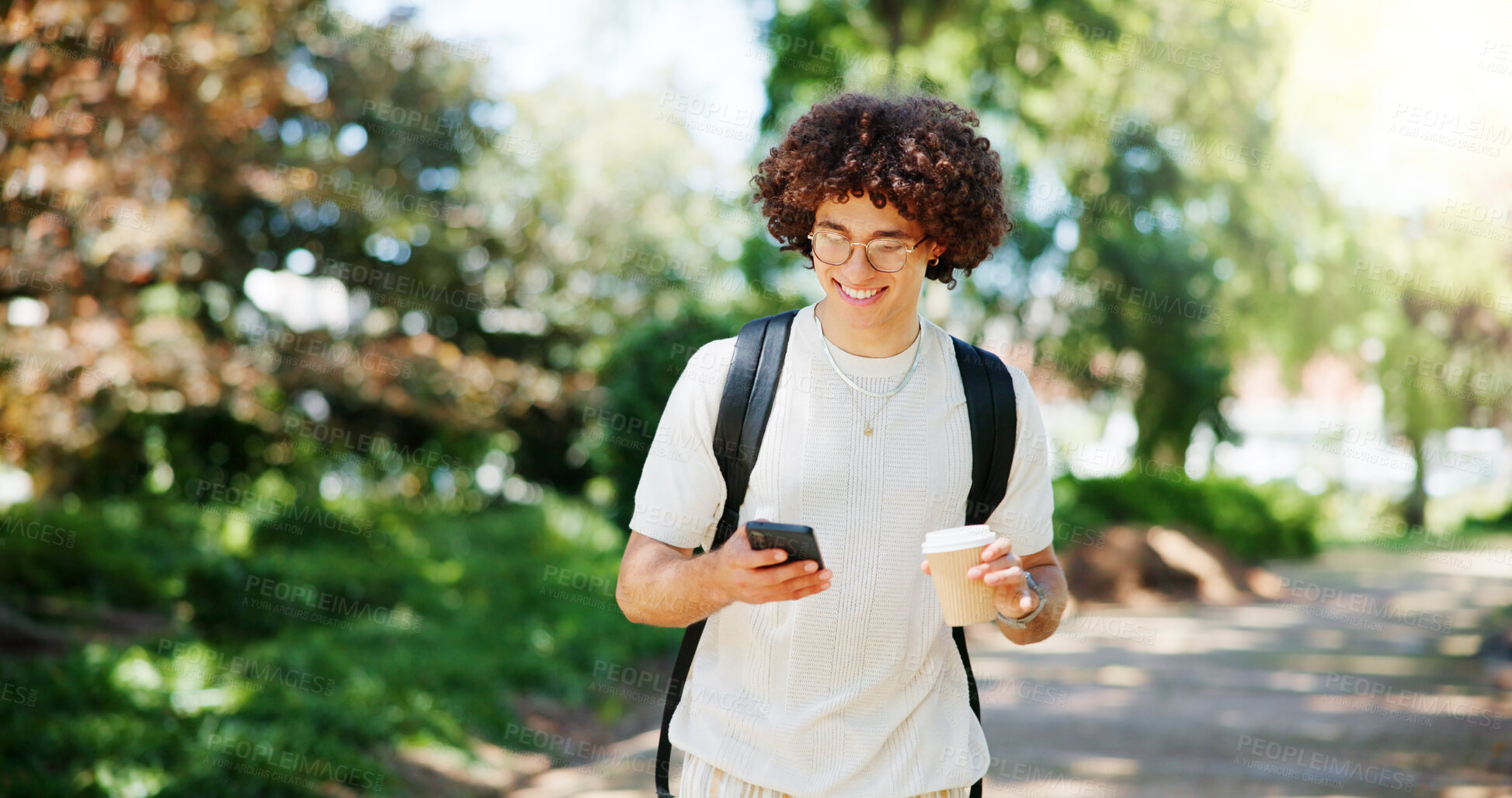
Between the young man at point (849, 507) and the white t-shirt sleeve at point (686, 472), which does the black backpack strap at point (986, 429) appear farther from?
the white t-shirt sleeve at point (686, 472)

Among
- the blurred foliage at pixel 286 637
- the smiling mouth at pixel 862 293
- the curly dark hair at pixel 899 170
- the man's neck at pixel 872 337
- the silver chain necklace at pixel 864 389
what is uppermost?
the curly dark hair at pixel 899 170

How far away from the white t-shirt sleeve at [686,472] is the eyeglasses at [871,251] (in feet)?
0.96

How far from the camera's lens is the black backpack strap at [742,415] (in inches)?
82.5

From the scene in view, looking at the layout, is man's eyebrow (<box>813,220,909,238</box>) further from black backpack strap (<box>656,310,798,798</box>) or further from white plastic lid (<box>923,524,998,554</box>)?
white plastic lid (<box>923,524,998,554</box>)

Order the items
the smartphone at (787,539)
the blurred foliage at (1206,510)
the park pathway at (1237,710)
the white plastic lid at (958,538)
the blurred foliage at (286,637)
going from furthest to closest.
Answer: the blurred foliage at (1206,510) → the park pathway at (1237,710) → the blurred foliage at (286,637) → the white plastic lid at (958,538) → the smartphone at (787,539)

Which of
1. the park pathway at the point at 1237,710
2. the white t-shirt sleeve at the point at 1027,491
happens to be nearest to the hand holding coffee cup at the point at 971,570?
the white t-shirt sleeve at the point at 1027,491

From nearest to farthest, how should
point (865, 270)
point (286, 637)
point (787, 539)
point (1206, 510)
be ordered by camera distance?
point (787, 539)
point (865, 270)
point (286, 637)
point (1206, 510)

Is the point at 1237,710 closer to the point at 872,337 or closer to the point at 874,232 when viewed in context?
the point at 872,337

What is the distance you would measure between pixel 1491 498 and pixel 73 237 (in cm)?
3276

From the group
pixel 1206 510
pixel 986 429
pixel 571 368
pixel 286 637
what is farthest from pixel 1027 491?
pixel 1206 510

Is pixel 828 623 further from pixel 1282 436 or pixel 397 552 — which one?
pixel 1282 436

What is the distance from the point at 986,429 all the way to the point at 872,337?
0.94ft

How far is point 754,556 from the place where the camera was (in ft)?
5.72

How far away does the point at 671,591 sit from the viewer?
1.94 metres
